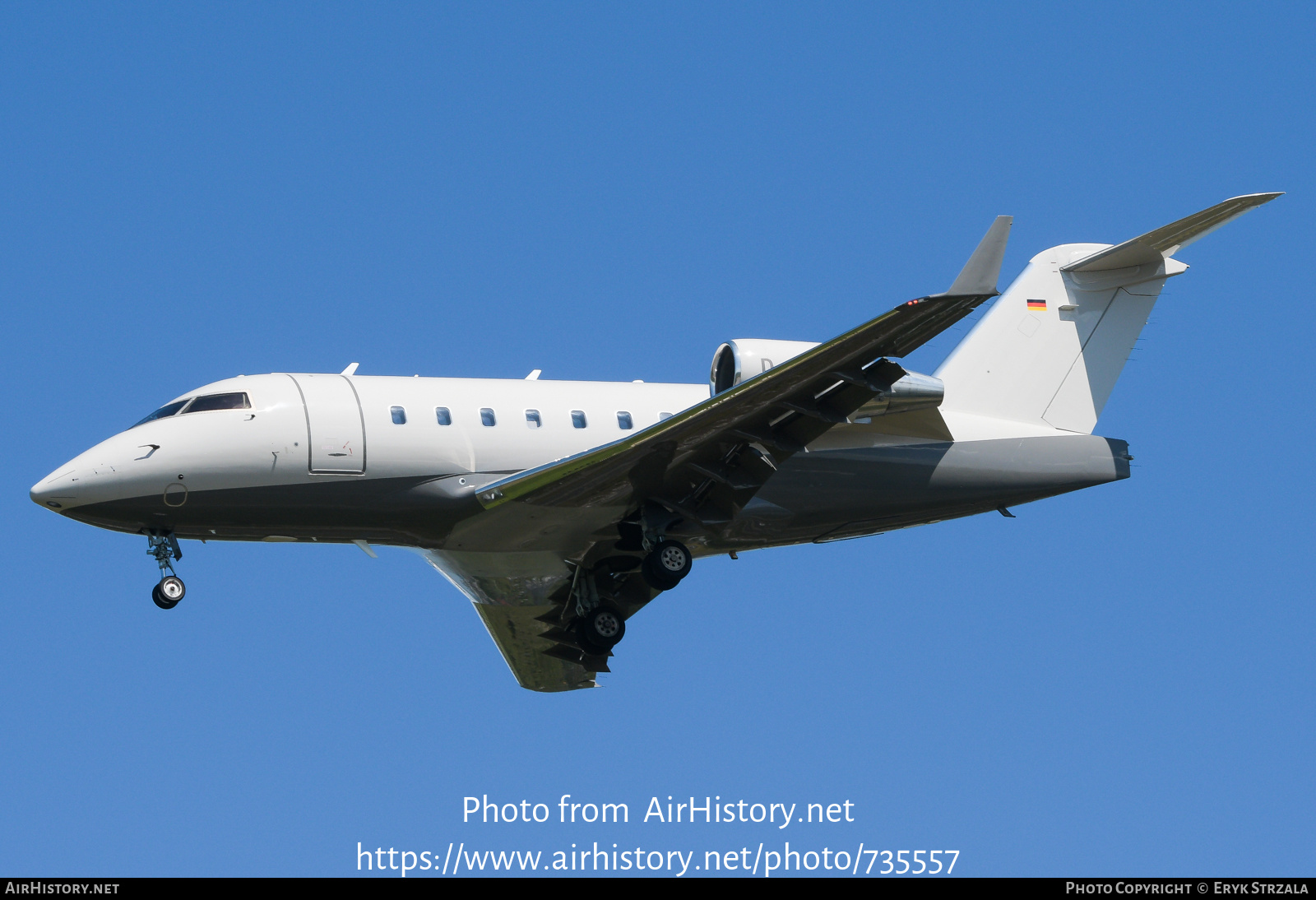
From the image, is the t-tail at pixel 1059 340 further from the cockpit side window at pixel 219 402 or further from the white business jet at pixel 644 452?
the cockpit side window at pixel 219 402

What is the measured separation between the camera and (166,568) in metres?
20.1

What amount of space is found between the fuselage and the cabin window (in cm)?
2

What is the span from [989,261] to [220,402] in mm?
9725

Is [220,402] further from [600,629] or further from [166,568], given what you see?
[600,629]

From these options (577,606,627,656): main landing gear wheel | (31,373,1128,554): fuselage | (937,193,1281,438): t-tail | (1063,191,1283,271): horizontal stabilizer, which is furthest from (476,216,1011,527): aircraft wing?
(1063,191,1283,271): horizontal stabilizer

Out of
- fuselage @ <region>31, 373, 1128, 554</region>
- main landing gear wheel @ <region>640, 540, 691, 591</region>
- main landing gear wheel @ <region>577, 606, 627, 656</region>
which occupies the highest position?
fuselage @ <region>31, 373, 1128, 554</region>

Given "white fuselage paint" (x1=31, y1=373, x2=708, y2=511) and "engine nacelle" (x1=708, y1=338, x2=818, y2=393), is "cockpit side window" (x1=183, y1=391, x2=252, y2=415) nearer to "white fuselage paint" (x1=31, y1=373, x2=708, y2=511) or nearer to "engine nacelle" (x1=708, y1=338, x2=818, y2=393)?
"white fuselage paint" (x1=31, y1=373, x2=708, y2=511)

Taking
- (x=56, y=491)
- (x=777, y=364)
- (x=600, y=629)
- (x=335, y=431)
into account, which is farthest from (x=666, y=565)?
(x=56, y=491)

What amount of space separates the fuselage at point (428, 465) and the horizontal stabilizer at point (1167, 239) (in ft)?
9.20

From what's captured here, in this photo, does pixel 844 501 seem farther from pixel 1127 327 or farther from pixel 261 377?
pixel 261 377

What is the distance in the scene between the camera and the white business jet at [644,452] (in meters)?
Result: 19.8

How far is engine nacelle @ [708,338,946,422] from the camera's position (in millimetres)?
20406

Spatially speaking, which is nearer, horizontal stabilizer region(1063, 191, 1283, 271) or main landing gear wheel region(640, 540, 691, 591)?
horizontal stabilizer region(1063, 191, 1283, 271)

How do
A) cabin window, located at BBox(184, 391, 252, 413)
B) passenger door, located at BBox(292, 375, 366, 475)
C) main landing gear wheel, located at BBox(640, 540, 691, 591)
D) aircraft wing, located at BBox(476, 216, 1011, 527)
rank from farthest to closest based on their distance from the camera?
1. main landing gear wheel, located at BBox(640, 540, 691, 591)
2. cabin window, located at BBox(184, 391, 252, 413)
3. passenger door, located at BBox(292, 375, 366, 475)
4. aircraft wing, located at BBox(476, 216, 1011, 527)
